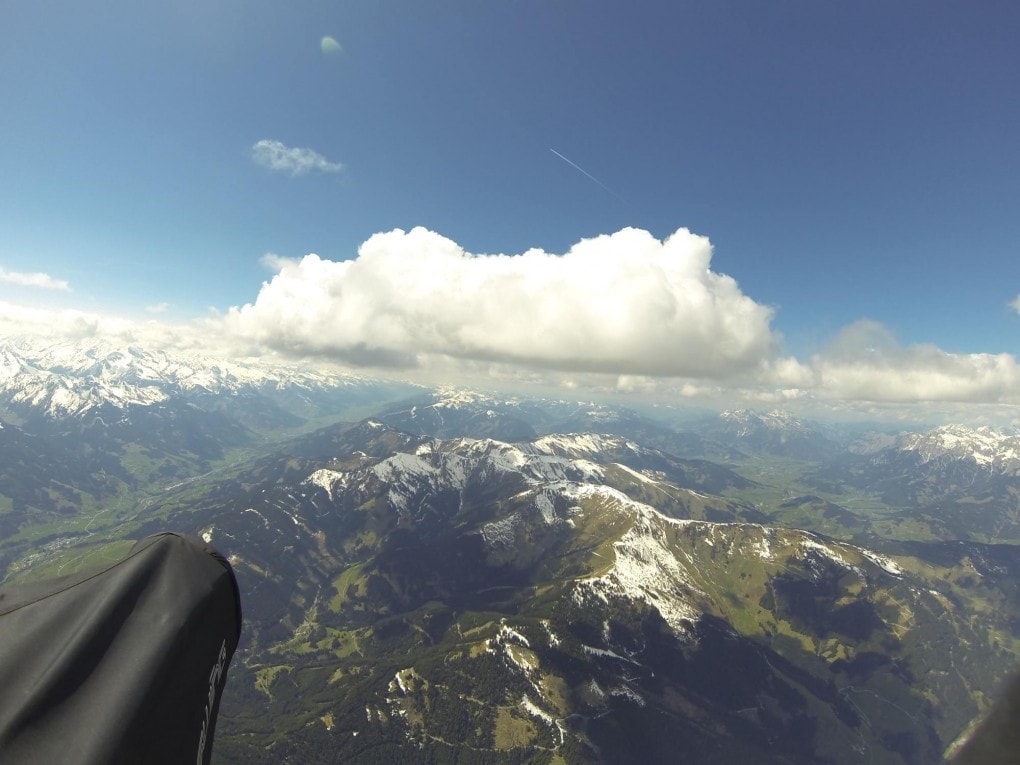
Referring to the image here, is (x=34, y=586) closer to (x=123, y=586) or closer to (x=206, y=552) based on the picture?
(x=123, y=586)

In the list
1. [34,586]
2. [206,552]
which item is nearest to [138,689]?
[206,552]

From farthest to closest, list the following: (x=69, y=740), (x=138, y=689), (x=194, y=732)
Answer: (x=194, y=732)
(x=138, y=689)
(x=69, y=740)

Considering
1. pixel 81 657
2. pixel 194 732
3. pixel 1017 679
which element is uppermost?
pixel 1017 679

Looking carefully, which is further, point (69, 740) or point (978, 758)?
point (69, 740)

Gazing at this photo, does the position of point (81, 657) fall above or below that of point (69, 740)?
above

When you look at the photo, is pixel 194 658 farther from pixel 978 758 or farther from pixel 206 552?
pixel 978 758

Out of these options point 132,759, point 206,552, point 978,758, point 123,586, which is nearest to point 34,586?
point 123,586

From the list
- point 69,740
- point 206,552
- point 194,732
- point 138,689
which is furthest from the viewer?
point 206,552
